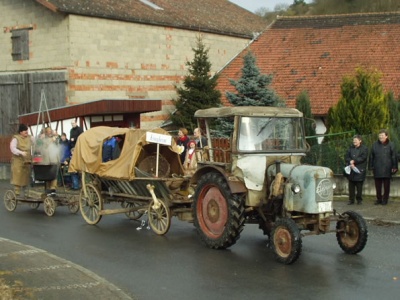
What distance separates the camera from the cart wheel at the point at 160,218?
41.8ft

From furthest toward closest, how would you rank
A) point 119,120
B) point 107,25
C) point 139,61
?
point 139,61 < point 107,25 < point 119,120

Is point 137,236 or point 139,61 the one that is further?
point 139,61

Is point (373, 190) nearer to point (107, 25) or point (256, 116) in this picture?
point (256, 116)

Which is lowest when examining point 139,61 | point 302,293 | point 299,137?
point 302,293

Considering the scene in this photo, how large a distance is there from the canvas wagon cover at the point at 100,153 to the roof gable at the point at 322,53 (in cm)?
1312

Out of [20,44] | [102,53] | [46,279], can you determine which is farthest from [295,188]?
[20,44]

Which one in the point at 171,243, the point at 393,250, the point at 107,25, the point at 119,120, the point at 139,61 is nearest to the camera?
the point at 393,250

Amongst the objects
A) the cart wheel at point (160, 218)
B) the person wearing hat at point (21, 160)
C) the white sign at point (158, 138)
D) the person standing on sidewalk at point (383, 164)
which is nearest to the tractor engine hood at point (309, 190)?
the cart wheel at point (160, 218)

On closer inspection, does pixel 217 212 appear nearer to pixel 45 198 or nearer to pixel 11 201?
pixel 45 198

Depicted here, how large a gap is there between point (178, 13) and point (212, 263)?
960 inches

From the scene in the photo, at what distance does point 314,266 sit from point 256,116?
2.77 m

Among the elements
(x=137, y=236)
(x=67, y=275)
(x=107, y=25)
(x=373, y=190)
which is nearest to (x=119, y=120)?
(x=107, y=25)

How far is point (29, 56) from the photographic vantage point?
2866 cm

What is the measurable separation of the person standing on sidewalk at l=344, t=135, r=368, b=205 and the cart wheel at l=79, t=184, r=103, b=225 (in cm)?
614
